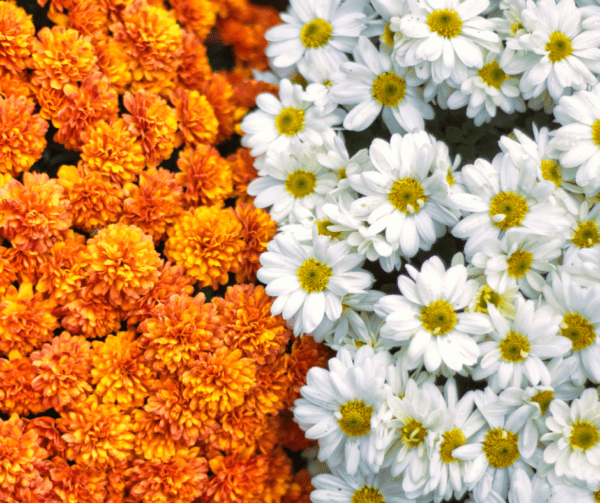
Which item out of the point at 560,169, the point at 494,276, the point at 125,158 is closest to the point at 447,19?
the point at 560,169

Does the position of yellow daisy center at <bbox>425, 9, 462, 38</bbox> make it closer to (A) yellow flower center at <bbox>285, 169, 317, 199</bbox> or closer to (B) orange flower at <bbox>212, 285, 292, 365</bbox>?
(A) yellow flower center at <bbox>285, 169, 317, 199</bbox>

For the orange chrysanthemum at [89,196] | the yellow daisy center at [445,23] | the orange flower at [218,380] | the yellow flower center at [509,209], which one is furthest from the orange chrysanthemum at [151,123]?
the yellow flower center at [509,209]

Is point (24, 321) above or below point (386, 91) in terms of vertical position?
below

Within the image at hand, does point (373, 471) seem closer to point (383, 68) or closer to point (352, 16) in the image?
point (383, 68)

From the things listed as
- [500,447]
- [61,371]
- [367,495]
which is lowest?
[367,495]

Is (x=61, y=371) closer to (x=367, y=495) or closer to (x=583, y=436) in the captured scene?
(x=367, y=495)

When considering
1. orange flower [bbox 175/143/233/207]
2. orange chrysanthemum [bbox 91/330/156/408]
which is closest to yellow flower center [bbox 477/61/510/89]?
orange flower [bbox 175/143/233/207]

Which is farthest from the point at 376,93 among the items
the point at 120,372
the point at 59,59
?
the point at 120,372

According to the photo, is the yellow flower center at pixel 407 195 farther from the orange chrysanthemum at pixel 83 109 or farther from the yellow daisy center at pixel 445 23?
the orange chrysanthemum at pixel 83 109
